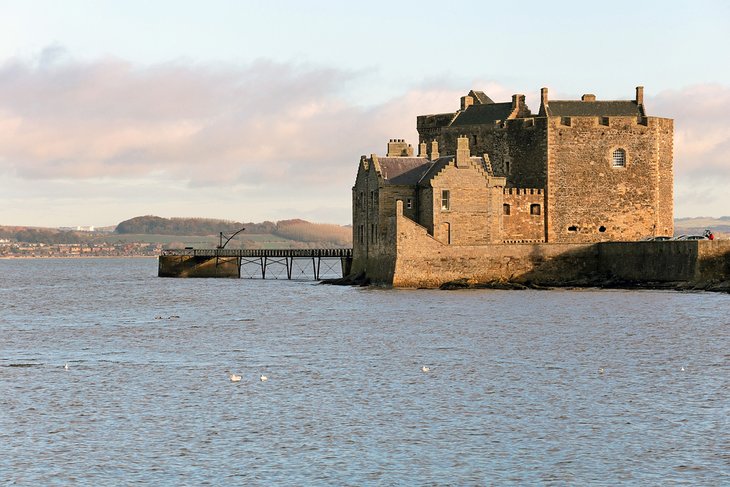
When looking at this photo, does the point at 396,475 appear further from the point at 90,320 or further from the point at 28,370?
the point at 90,320

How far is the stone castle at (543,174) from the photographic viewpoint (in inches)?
2549

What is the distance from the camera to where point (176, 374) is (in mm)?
29391

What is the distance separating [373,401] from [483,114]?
177 feet

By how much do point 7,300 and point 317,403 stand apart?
172 ft

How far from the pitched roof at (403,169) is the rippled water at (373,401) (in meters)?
18.5

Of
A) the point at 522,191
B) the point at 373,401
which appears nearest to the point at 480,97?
the point at 522,191

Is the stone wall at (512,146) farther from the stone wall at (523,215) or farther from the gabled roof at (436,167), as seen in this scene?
the gabled roof at (436,167)

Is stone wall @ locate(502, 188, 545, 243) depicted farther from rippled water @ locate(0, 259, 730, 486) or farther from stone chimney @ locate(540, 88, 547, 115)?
rippled water @ locate(0, 259, 730, 486)

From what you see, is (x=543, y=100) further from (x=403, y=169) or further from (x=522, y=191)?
(x=403, y=169)

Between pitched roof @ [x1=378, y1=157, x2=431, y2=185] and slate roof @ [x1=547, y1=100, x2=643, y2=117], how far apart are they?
11990mm

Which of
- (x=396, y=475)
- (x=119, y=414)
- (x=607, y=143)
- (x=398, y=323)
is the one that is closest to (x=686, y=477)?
(x=396, y=475)

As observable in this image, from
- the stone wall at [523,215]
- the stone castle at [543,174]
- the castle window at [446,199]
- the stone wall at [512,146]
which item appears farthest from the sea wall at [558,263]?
the stone wall at [512,146]

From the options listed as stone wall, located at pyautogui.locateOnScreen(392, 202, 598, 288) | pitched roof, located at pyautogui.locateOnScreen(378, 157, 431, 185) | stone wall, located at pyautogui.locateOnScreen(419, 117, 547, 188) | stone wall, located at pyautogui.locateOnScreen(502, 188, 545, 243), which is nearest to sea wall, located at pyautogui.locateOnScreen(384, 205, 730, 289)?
stone wall, located at pyautogui.locateOnScreen(392, 202, 598, 288)

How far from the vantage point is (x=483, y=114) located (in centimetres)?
7662
